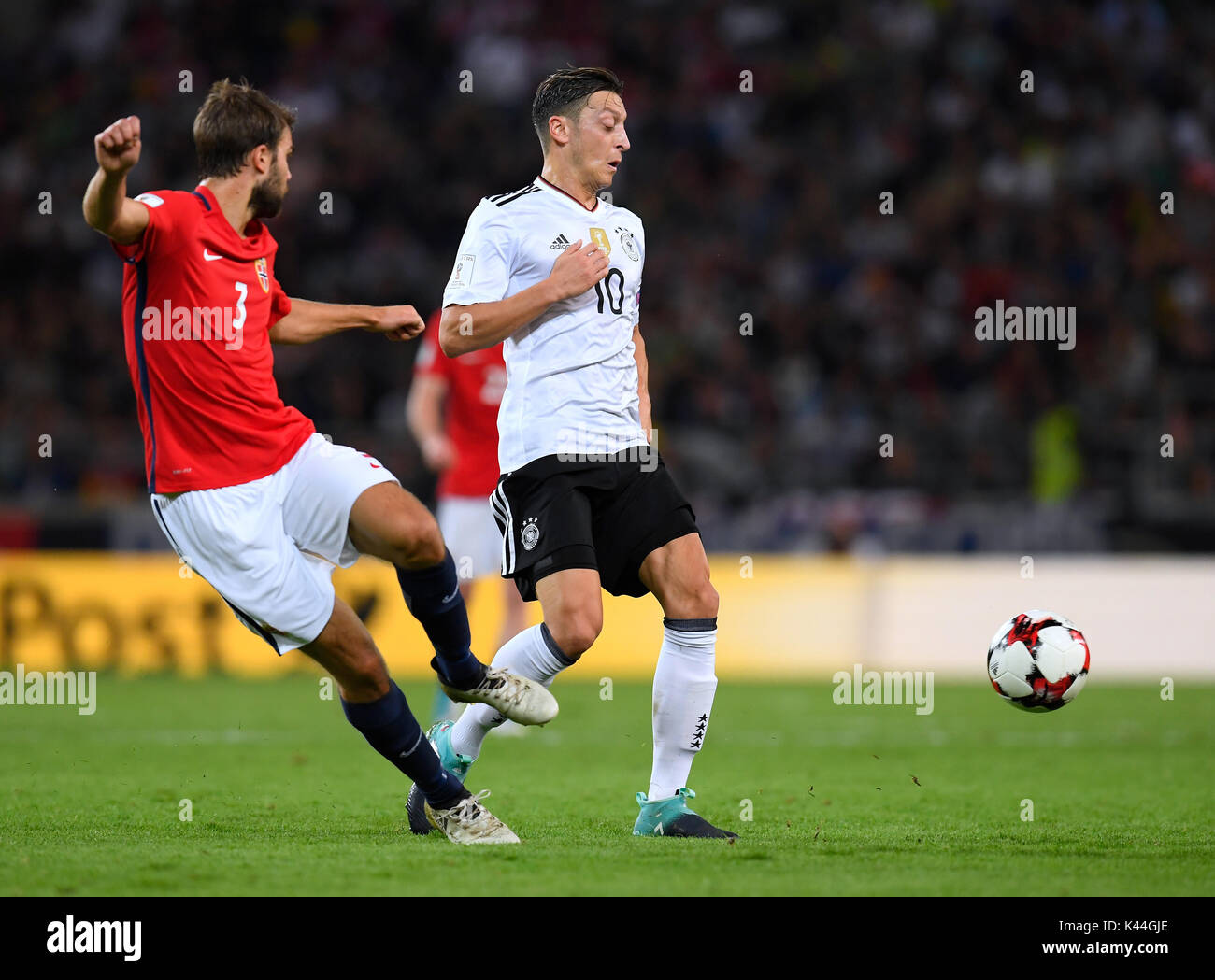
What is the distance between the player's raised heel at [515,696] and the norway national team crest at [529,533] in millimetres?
492

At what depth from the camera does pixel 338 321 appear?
545 centimetres

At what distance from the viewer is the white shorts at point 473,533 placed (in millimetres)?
8828

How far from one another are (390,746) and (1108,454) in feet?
35.9

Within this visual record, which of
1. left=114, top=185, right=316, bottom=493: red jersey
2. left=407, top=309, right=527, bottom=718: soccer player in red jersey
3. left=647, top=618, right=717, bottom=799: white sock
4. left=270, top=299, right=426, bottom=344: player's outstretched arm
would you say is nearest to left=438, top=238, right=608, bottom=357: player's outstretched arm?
left=270, top=299, right=426, bottom=344: player's outstretched arm

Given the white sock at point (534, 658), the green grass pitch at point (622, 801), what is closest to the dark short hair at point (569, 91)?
the white sock at point (534, 658)

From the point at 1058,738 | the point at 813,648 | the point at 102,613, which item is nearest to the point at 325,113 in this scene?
the point at 102,613

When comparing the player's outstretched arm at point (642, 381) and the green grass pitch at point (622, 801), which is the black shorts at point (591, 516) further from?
the green grass pitch at point (622, 801)

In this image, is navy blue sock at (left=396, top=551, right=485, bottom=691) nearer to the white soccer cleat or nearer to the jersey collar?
the white soccer cleat

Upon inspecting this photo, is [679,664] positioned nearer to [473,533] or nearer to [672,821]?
[672,821]

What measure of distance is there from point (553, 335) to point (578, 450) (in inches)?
16.5

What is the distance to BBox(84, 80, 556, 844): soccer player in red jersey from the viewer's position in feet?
15.9

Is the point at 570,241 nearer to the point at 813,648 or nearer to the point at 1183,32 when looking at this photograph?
the point at 813,648

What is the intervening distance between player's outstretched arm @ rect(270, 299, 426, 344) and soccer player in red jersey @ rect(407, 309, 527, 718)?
340 cm
